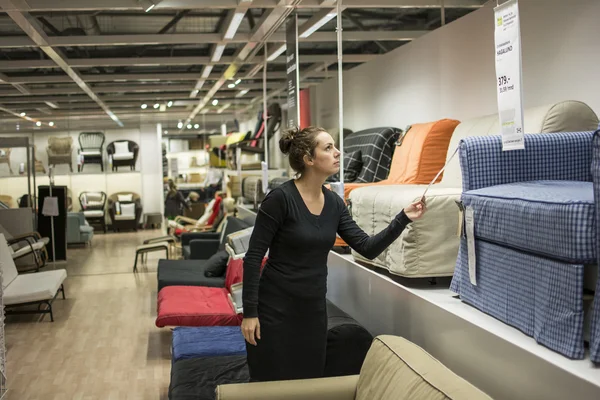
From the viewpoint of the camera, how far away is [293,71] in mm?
6074

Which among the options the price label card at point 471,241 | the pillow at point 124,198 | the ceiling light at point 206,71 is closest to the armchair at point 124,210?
the pillow at point 124,198

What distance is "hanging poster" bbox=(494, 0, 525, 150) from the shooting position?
2.45m

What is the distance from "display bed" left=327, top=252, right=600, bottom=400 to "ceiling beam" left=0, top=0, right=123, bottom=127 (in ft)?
11.8

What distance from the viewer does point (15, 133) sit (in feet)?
27.3

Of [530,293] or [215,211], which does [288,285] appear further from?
[215,211]

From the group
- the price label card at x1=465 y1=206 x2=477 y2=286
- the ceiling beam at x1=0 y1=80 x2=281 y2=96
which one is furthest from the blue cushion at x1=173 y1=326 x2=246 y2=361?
Answer: the ceiling beam at x1=0 y1=80 x2=281 y2=96

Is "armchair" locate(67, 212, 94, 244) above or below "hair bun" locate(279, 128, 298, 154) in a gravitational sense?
below

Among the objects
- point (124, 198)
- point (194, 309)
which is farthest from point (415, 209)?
point (124, 198)

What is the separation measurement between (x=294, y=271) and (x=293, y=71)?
366cm

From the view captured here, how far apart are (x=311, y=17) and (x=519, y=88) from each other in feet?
12.6

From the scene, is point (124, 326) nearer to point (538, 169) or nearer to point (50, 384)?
point (50, 384)

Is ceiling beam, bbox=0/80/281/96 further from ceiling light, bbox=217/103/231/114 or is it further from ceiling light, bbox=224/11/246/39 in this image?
ceiling light, bbox=224/11/246/39

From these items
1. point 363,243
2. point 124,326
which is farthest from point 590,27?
point 124,326

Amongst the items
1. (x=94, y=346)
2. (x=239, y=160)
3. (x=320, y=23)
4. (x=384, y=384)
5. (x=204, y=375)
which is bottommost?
(x=94, y=346)
